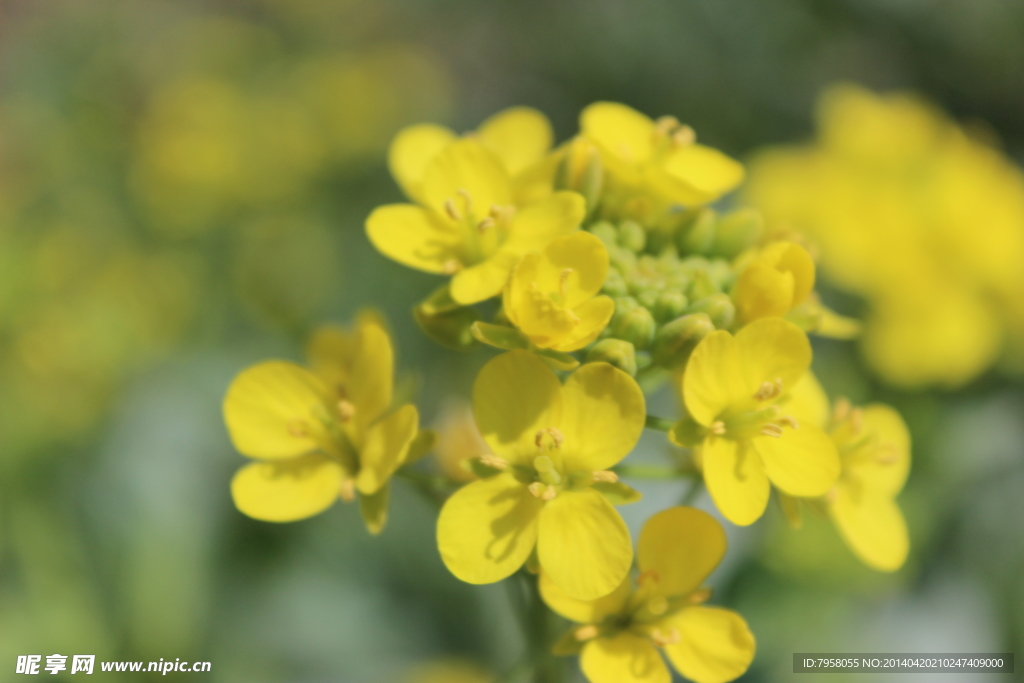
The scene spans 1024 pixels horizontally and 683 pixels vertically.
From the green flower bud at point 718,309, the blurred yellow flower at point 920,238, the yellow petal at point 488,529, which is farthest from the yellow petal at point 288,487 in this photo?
the blurred yellow flower at point 920,238

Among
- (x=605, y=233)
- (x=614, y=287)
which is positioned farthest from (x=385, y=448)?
(x=605, y=233)

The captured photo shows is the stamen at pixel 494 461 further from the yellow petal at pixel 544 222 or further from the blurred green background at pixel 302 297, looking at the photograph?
the blurred green background at pixel 302 297

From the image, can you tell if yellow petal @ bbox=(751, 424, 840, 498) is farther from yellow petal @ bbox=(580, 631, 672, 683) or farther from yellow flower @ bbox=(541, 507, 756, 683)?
yellow petal @ bbox=(580, 631, 672, 683)

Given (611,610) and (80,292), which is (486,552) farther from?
(80,292)

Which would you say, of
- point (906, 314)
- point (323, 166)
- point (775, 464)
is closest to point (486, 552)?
point (775, 464)

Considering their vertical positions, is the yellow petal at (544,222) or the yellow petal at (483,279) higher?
the yellow petal at (544,222)

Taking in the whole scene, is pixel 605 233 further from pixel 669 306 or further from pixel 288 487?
pixel 288 487
